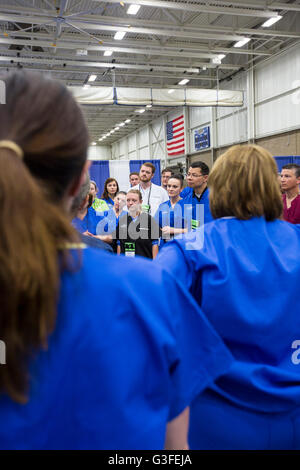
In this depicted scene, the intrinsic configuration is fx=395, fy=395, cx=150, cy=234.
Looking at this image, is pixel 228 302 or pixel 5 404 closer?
pixel 5 404

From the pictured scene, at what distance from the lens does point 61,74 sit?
15.1 meters

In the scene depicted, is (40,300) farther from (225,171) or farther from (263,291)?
(225,171)

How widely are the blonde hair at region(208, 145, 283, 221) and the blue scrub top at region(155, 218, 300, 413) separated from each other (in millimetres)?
59

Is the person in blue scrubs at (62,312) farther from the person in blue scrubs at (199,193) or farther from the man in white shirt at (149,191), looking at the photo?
the man in white shirt at (149,191)

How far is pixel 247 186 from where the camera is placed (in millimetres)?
1235

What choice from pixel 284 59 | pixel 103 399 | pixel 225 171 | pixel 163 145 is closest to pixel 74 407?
pixel 103 399

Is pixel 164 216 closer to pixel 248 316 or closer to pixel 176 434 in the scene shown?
pixel 248 316

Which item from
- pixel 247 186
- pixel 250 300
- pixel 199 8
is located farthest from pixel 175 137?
pixel 250 300

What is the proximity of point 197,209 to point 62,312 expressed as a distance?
3656mm

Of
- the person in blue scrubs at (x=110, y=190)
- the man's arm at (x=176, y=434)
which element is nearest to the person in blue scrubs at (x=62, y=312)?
the man's arm at (x=176, y=434)

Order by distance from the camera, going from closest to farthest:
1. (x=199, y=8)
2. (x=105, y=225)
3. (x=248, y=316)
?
(x=248, y=316) → (x=105, y=225) → (x=199, y=8)

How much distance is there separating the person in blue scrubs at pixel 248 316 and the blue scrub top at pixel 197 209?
270 centimetres

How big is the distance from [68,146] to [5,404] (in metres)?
0.40

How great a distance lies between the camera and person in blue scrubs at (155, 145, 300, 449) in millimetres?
1105
